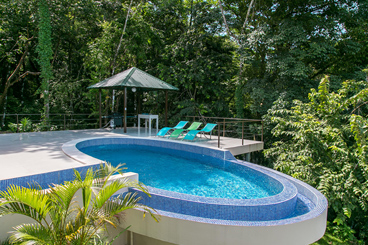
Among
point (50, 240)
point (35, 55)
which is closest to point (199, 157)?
point (50, 240)

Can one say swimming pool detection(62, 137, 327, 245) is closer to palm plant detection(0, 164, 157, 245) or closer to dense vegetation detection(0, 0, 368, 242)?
palm plant detection(0, 164, 157, 245)

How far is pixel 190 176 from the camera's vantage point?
6.11 m

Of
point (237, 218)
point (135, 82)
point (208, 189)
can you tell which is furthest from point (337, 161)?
point (135, 82)

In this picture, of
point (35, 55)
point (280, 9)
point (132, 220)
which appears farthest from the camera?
point (35, 55)

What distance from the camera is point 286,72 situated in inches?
415

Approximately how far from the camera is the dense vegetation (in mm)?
7961

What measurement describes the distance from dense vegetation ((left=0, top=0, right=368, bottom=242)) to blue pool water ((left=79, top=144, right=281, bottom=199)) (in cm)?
193

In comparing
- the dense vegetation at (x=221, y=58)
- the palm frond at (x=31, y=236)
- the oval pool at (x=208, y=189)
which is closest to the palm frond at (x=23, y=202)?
the palm frond at (x=31, y=236)

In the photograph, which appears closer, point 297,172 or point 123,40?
point 297,172

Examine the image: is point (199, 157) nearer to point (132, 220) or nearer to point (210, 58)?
point (132, 220)

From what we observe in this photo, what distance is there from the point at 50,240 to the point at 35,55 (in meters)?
17.2

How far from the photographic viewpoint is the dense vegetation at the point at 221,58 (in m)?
7.96

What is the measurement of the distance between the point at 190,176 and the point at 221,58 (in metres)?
9.30

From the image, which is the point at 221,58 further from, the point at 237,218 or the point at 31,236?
the point at 31,236
